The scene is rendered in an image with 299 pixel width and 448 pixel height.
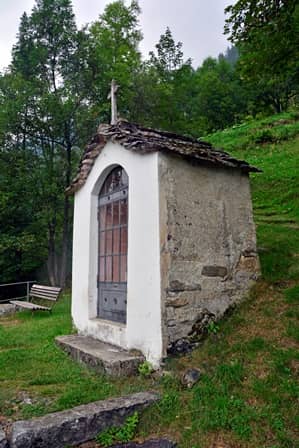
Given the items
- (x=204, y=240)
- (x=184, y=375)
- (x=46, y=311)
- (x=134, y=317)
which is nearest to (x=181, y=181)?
(x=204, y=240)

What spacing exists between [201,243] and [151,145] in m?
1.41

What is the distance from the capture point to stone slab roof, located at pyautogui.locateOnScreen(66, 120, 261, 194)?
4512mm

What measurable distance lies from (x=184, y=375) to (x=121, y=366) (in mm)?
761

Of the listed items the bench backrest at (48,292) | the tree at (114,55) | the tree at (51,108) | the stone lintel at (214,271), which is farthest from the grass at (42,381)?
the tree at (114,55)

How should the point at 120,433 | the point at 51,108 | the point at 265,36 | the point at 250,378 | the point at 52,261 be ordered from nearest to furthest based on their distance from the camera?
1. the point at 120,433
2. the point at 250,378
3. the point at 265,36
4. the point at 51,108
5. the point at 52,261

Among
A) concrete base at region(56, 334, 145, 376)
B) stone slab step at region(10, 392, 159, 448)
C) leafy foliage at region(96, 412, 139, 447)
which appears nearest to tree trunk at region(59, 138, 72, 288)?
concrete base at region(56, 334, 145, 376)

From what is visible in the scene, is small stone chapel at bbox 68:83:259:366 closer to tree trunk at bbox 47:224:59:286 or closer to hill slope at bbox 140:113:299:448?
hill slope at bbox 140:113:299:448

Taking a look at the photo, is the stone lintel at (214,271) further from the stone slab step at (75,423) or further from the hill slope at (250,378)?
the stone slab step at (75,423)

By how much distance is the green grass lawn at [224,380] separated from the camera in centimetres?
298

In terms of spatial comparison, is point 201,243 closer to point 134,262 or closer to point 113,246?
point 134,262

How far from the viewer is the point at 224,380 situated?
140 inches

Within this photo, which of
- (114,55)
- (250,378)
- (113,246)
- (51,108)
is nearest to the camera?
(250,378)

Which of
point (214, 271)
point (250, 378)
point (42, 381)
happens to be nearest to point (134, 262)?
point (214, 271)

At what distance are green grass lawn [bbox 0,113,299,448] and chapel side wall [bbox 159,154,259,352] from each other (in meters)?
0.33
